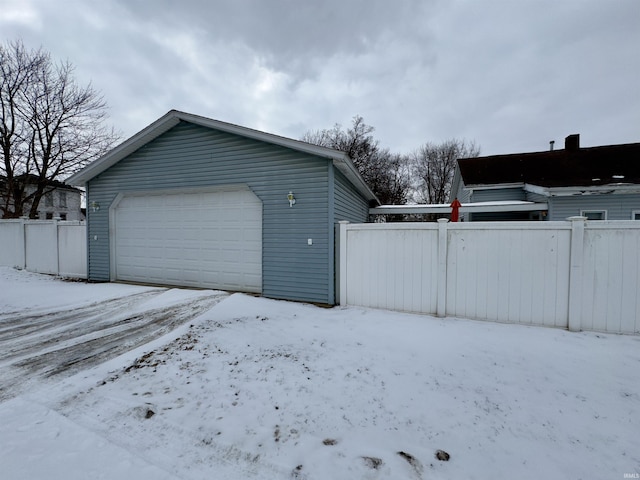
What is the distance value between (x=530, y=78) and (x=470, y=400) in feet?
39.8

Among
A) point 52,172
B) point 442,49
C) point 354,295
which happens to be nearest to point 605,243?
point 354,295

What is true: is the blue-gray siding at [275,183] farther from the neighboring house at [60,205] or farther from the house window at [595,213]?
the neighboring house at [60,205]

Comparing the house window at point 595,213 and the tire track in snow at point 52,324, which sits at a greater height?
the house window at point 595,213

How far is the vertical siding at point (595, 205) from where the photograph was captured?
396 inches

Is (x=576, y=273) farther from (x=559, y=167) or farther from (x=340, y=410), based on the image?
(x=559, y=167)

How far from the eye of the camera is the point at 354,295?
568cm

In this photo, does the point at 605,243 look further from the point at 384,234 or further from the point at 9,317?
the point at 9,317

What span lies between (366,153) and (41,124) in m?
21.1

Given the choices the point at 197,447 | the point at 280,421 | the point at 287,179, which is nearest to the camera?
the point at 197,447

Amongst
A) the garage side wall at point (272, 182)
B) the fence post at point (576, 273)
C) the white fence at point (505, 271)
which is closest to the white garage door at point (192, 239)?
the garage side wall at point (272, 182)

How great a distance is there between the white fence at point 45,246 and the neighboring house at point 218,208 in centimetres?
98

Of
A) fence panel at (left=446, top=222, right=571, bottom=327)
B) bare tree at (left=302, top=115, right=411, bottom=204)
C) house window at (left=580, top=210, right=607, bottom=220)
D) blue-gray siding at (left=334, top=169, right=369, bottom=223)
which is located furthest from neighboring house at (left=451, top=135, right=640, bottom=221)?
bare tree at (left=302, top=115, right=411, bottom=204)

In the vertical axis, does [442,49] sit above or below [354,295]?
above

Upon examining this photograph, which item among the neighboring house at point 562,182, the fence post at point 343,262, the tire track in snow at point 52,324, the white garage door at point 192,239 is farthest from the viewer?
the neighboring house at point 562,182
